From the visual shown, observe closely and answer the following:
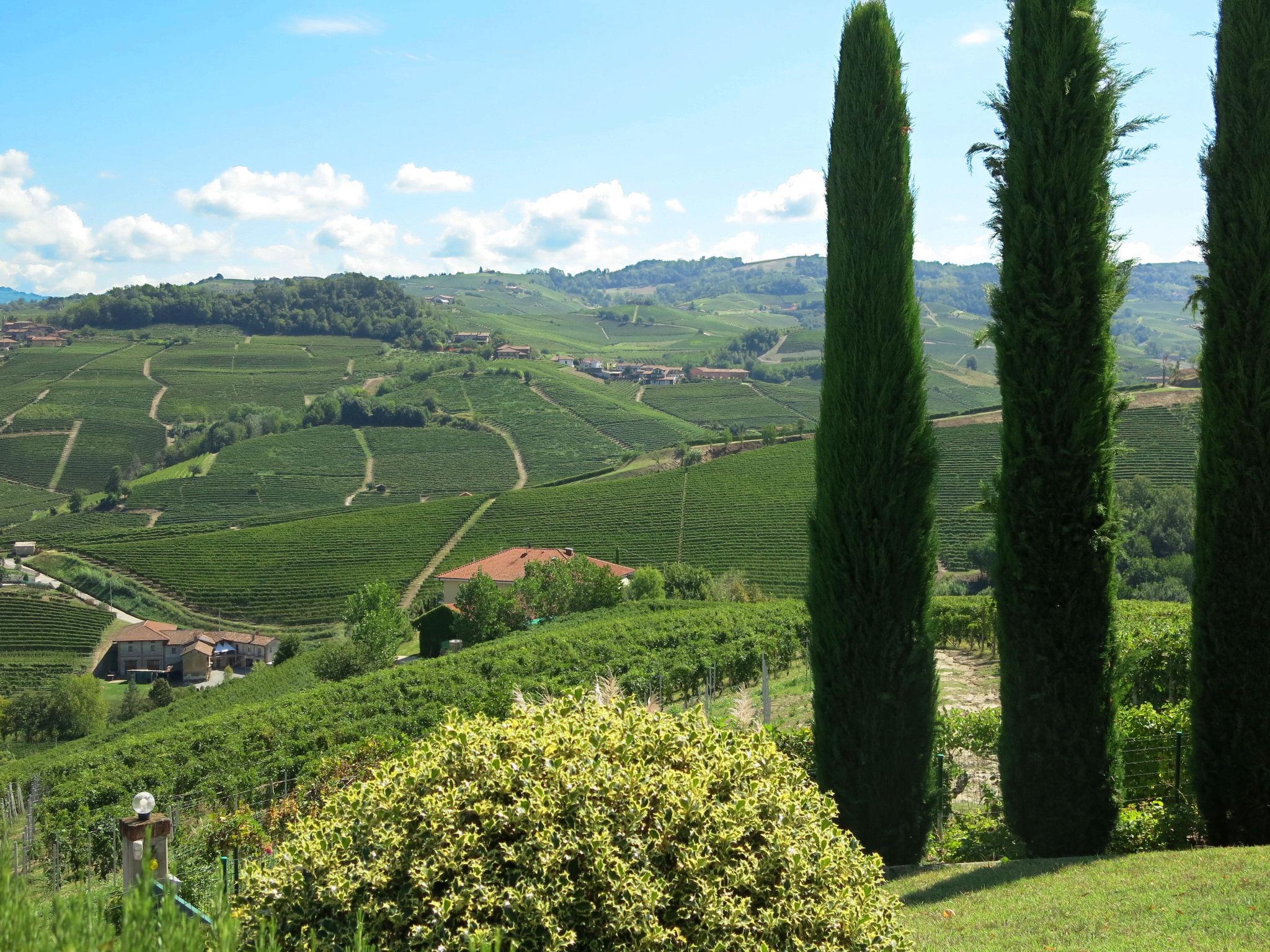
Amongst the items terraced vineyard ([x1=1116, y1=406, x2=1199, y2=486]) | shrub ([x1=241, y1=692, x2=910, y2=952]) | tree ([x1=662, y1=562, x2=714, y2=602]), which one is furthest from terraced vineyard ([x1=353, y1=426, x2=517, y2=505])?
shrub ([x1=241, y1=692, x2=910, y2=952])

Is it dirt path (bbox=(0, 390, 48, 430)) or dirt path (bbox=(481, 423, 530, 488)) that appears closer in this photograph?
dirt path (bbox=(481, 423, 530, 488))

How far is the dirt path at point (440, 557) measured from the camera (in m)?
54.8

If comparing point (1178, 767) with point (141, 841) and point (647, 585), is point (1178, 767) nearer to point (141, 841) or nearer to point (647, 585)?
point (141, 841)

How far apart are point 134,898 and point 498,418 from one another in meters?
101

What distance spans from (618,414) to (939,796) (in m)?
101

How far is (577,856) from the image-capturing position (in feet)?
11.4

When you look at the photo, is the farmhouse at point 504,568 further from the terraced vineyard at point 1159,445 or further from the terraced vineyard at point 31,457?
the terraced vineyard at point 31,457

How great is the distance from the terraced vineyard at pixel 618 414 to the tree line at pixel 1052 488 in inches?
3374

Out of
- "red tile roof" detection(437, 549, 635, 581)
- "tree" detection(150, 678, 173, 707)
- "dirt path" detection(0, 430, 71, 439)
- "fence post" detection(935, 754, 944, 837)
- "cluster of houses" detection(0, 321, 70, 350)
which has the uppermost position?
"cluster of houses" detection(0, 321, 70, 350)

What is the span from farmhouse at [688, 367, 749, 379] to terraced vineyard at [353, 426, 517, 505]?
53855 millimetres

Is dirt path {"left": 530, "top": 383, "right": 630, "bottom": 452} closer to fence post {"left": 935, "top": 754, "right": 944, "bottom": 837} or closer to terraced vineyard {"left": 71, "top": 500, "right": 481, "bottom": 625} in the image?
terraced vineyard {"left": 71, "top": 500, "right": 481, "bottom": 625}

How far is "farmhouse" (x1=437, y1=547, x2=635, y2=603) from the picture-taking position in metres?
50.1

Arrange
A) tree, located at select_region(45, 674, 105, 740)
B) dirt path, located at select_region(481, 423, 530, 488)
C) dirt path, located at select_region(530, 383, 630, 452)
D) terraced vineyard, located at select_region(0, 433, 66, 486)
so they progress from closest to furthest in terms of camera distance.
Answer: tree, located at select_region(45, 674, 105, 740), terraced vineyard, located at select_region(0, 433, 66, 486), dirt path, located at select_region(481, 423, 530, 488), dirt path, located at select_region(530, 383, 630, 452)

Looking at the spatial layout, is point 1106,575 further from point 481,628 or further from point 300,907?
point 481,628
